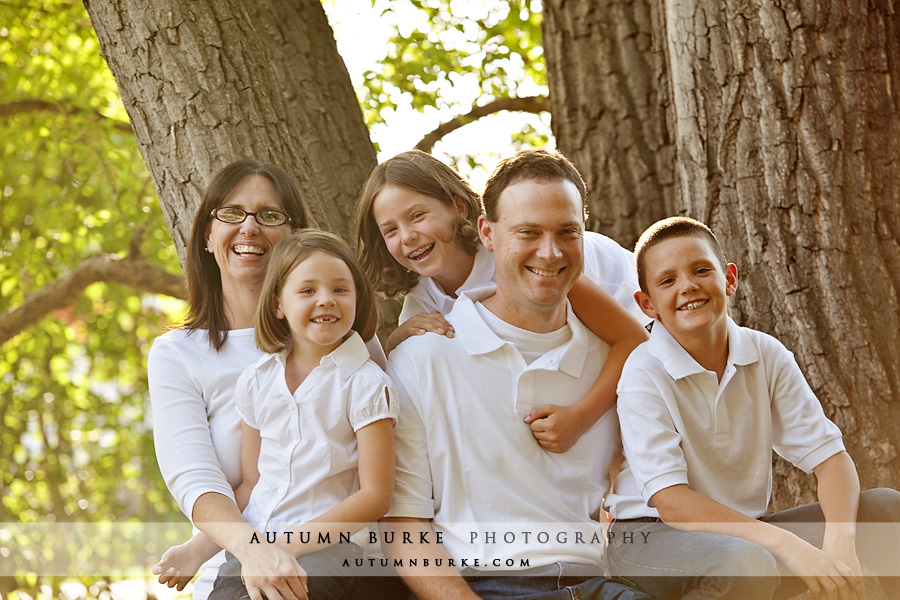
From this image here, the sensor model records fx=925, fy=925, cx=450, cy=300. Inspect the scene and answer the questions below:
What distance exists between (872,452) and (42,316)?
4428 millimetres

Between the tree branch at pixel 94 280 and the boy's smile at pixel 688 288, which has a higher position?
the tree branch at pixel 94 280

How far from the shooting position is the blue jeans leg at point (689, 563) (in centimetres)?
236

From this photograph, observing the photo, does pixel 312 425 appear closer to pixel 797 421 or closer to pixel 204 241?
pixel 204 241

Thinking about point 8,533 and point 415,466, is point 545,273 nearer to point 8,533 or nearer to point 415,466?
point 415,466

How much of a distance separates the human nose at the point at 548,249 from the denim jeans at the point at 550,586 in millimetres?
848

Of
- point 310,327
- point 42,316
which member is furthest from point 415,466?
point 42,316

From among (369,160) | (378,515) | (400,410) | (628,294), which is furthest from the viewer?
(369,160)

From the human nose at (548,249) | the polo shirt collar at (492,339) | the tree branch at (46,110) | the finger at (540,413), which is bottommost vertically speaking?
the finger at (540,413)

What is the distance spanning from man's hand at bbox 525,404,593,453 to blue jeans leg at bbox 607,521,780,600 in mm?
310

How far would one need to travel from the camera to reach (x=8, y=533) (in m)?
6.64

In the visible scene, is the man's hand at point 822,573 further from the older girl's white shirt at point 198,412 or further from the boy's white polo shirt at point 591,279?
the older girl's white shirt at point 198,412

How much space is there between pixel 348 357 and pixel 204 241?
0.74 m

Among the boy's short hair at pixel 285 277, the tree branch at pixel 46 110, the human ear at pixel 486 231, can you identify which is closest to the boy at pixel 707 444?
the human ear at pixel 486 231

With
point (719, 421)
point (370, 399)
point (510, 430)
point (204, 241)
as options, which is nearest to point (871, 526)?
point (719, 421)
